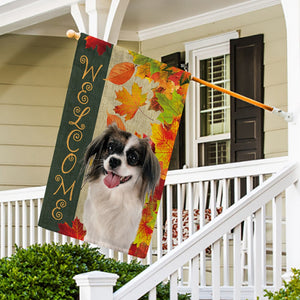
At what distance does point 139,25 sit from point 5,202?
2.60m

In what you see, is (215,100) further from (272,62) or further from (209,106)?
(272,62)

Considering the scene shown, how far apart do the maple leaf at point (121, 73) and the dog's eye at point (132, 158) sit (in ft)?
1.41

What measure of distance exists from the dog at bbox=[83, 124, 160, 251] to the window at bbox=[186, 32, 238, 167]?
3125 mm

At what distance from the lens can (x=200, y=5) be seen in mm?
7098

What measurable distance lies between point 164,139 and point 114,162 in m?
0.34

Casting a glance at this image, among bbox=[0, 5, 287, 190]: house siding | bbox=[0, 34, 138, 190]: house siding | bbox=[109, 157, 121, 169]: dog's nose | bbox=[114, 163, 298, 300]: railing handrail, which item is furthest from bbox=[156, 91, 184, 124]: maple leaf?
bbox=[0, 34, 138, 190]: house siding

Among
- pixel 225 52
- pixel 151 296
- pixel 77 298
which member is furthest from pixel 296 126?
pixel 225 52

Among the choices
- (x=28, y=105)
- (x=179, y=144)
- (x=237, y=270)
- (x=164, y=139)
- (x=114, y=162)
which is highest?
(x=28, y=105)

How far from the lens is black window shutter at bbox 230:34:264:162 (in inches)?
263

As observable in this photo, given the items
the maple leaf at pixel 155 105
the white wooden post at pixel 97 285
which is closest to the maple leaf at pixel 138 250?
the maple leaf at pixel 155 105

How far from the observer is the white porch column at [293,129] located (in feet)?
12.1

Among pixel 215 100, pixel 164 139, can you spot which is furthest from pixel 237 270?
pixel 215 100

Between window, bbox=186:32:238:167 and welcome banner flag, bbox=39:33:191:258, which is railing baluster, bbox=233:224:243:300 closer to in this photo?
welcome banner flag, bbox=39:33:191:258

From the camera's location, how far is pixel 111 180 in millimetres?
4094
